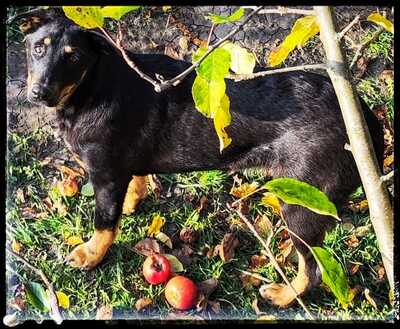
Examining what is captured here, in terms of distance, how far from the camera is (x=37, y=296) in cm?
230

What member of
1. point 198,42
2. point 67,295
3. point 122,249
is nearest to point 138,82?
point 198,42

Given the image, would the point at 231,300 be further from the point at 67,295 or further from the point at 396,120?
the point at 396,120

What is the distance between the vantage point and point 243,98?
2289 millimetres

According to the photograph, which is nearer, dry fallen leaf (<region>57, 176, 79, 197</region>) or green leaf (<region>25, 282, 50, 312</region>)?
green leaf (<region>25, 282, 50, 312</region>)

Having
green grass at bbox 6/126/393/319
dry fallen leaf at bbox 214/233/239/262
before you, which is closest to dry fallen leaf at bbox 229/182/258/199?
green grass at bbox 6/126/393/319

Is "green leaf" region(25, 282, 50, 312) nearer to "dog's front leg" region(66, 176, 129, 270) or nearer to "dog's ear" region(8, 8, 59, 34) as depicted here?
"dog's front leg" region(66, 176, 129, 270)

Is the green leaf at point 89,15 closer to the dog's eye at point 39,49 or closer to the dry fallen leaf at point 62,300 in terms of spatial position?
the dog's eye at point 39,49

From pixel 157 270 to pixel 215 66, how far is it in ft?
3.93

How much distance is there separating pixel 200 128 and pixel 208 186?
0.79 ft

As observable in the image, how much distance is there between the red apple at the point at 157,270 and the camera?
2373 millimetres

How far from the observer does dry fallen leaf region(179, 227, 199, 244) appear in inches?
95.9

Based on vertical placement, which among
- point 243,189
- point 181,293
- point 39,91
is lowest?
point 181,293

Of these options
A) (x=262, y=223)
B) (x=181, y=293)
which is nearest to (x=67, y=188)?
(x=181, y=293)

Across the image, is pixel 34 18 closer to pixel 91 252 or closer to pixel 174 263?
pixel 91 252
